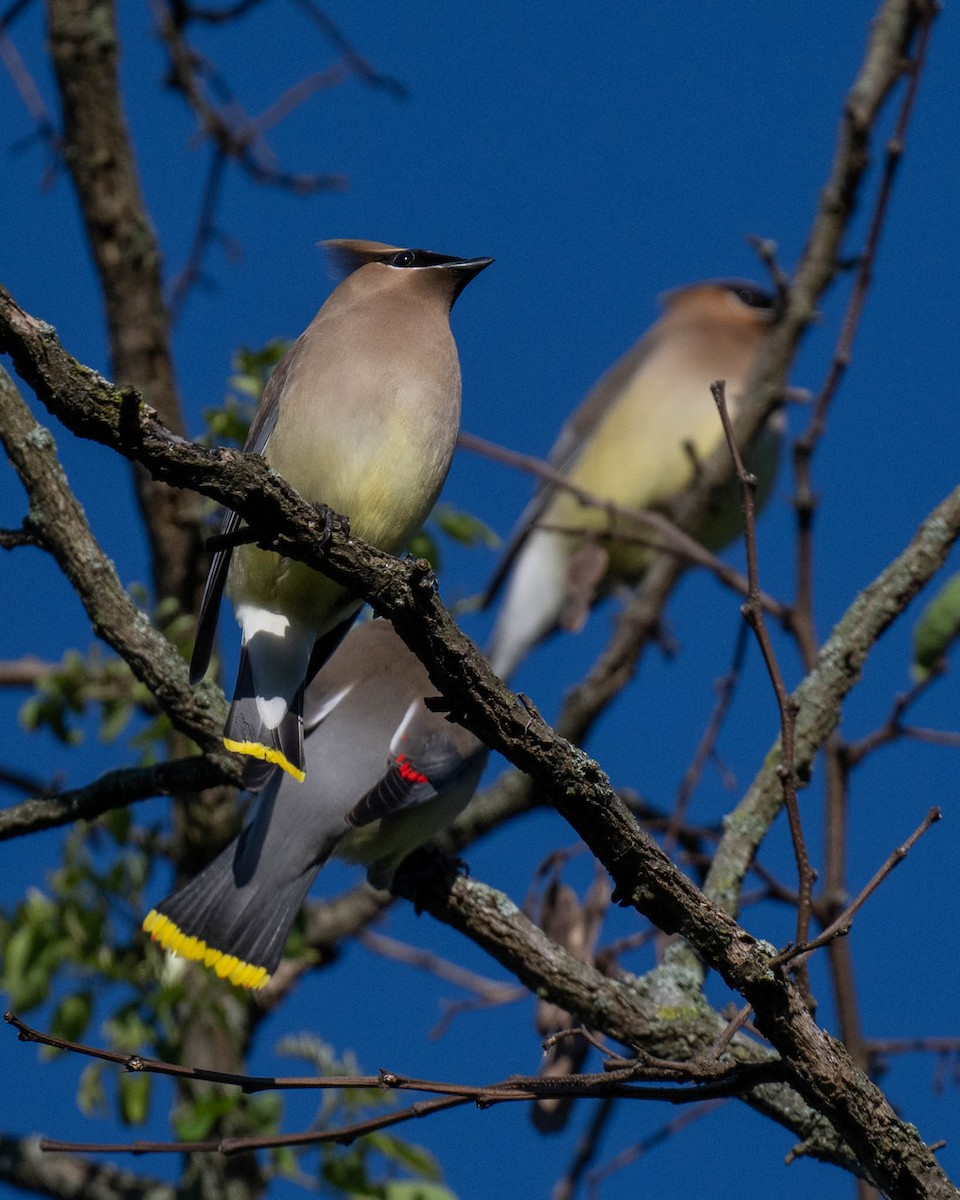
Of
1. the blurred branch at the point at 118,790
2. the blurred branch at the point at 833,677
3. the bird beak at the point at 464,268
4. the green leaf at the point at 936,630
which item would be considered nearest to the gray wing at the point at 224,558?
the blurred branch at the point at 118,790

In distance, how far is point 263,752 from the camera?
3.07 metres

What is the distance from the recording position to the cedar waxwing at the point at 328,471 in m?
3.12

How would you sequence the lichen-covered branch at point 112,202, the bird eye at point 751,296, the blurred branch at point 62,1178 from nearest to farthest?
the blurred branch at point 62,1178 < the lichen-covered branch at point 112,202 < the bird eye at point 751,296

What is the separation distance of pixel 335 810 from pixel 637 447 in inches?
120

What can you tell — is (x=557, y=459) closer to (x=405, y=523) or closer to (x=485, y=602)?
(x=485, y=602)

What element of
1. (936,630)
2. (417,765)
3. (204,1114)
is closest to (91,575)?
(417,765)

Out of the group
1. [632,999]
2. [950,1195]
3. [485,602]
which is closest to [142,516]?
[485,602]

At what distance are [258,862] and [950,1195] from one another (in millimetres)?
1817

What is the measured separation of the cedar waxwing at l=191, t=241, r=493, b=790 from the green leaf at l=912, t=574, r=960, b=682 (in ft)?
3.51

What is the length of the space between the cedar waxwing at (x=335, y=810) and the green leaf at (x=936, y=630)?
0.99 m

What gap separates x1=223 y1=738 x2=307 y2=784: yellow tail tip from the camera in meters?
3.04

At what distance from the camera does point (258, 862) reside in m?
3.67

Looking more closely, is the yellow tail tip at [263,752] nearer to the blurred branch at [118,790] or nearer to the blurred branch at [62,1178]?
the blurred branch at [118,790]

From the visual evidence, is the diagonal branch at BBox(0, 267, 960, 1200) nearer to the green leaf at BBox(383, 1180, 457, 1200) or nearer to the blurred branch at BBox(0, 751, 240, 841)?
the blurred branch at BBox(0, 751, 240, 841)
